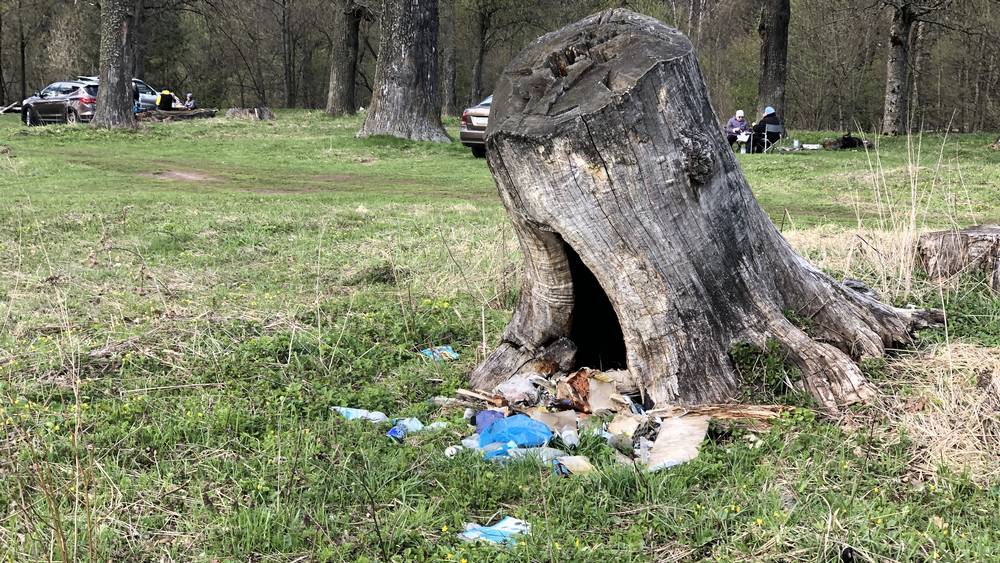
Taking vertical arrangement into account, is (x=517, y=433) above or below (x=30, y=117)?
below

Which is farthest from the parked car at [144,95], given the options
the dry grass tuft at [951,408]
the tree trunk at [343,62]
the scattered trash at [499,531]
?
the scattered trash at [499,531]

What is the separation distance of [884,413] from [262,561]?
271 cm

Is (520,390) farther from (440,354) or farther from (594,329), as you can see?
(440,354)

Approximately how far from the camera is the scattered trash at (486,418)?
13.9 ft

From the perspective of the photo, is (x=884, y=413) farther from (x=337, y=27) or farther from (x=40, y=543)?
(x=337, y=27)

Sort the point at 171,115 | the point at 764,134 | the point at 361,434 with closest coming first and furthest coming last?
1. the point at 361,434
2. the point at 764,134
3. the point at 171,115

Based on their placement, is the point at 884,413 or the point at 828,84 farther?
the point at 828,84

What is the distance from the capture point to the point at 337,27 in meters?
29.2

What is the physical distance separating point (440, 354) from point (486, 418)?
1.08 metres

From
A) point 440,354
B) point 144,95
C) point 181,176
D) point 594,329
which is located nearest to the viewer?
point 594,329

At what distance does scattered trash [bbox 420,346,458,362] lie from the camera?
5246 mm

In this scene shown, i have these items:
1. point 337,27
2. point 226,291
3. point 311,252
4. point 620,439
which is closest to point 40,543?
point 620,439

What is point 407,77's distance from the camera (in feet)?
65.0

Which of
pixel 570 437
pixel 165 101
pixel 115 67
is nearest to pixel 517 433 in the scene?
pixel 570 437
